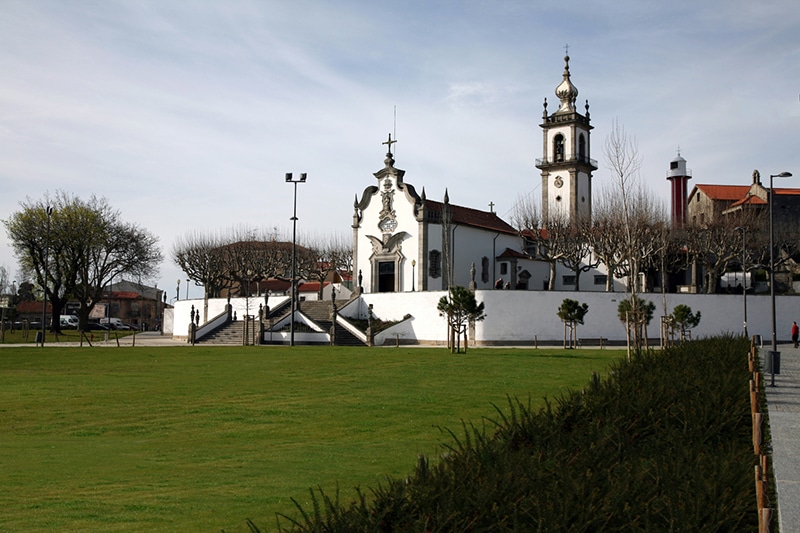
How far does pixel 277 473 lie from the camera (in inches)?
421

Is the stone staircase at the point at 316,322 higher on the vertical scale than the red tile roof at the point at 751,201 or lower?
lower

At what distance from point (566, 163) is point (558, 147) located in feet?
8.69

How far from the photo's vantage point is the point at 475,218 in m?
64.8

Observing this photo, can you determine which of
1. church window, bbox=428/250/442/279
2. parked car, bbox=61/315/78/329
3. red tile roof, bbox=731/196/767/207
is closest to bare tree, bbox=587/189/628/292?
church window, bbox=428/250/442/279

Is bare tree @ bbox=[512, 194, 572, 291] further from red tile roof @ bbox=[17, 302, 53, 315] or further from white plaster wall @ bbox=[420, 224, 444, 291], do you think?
red tile roof @ bbox=[17, 302, 53, 315]

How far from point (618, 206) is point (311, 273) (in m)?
30.7

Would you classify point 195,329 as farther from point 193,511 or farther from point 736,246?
point 193,511

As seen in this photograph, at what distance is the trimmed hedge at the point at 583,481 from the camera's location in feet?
18.2

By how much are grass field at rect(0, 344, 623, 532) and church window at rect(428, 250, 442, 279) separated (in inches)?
1115

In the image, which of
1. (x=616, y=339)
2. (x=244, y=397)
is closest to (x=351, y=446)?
(x=244, y=397)

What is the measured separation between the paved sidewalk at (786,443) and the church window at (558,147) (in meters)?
52.3

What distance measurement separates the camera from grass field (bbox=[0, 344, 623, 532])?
909 centimetres

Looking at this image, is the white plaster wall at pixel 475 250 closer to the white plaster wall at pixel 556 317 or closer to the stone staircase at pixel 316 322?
the white plaster wall at pixel 556 317

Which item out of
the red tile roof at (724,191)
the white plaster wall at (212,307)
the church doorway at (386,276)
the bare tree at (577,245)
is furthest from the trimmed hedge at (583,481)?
the red tile roof at (724,191)
